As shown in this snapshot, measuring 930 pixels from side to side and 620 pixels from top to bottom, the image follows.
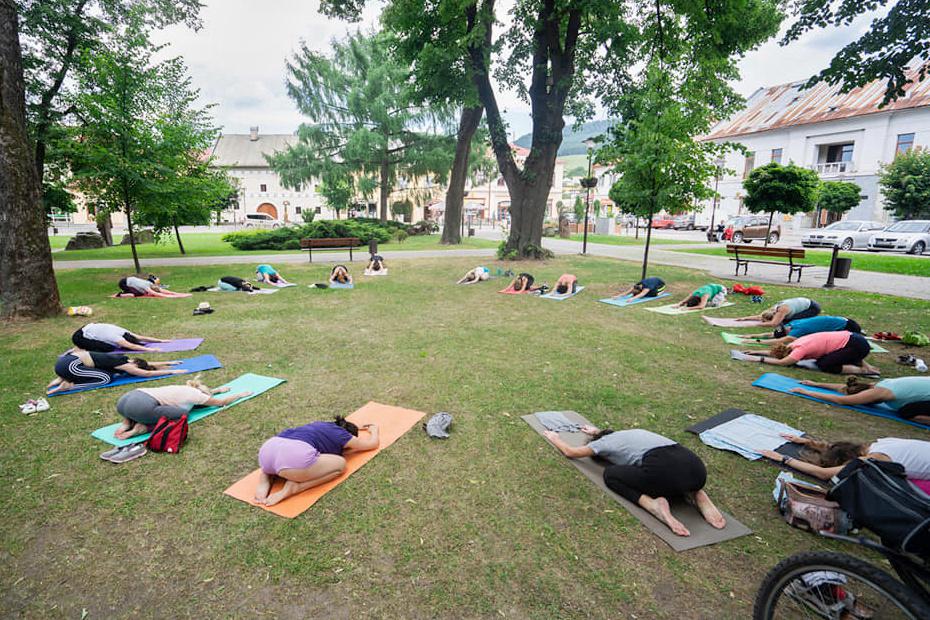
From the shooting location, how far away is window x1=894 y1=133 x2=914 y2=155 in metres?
31.7

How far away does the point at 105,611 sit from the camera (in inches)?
96.2

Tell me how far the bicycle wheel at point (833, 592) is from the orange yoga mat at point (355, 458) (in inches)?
112

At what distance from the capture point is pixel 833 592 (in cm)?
Answer: 200

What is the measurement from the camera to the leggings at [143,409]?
4199 mm

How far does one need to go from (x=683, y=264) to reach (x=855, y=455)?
14.3 m

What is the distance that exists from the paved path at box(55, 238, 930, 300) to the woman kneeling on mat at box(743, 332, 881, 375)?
6694mm

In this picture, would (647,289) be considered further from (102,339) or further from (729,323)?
(102,339)

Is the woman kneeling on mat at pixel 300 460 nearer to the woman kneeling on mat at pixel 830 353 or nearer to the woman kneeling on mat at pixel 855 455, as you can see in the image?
the woman kneeling on mat at pixel 855 455

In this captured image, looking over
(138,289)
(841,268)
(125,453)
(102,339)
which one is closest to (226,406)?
(125,453)

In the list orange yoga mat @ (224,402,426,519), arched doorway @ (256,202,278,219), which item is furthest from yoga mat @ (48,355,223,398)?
arched doorway @ (256,202,278,219)

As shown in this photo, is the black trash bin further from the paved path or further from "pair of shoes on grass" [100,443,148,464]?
"pair of shoes on grass" [100,443,148,464]

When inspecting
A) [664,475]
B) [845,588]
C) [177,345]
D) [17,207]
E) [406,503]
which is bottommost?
[406,503]

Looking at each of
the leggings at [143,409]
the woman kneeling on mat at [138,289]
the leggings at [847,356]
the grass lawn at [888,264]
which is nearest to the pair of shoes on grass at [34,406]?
the leggings at [143,409]

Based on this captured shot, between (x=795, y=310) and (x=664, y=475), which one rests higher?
(x=795, y=310)
